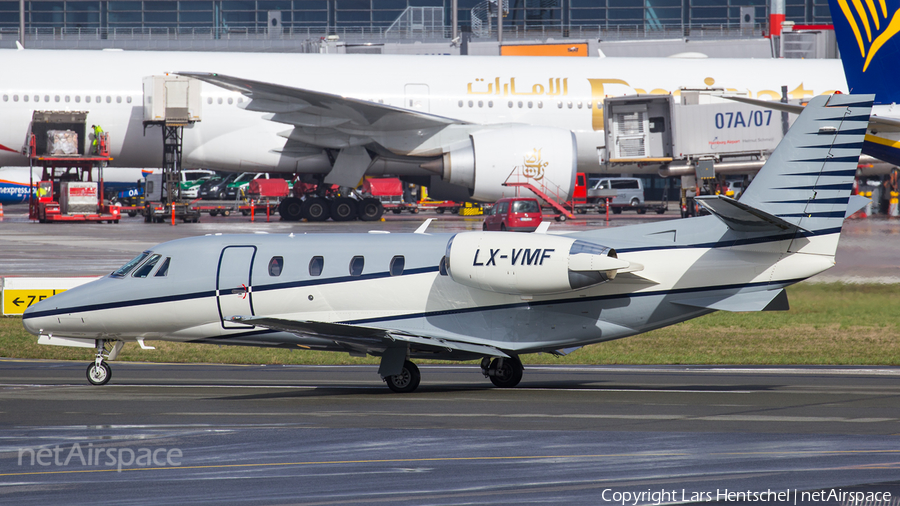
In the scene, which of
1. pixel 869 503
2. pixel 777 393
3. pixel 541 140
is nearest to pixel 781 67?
pixel 541 140

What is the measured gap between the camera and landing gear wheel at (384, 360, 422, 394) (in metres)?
15.8

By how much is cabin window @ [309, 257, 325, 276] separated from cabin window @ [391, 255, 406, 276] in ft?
3.76

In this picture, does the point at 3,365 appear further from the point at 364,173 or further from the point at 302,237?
the point at 364,173

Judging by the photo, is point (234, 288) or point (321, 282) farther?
point (234, 288)

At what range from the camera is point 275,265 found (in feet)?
53.5

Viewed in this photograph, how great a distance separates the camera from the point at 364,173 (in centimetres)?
4128

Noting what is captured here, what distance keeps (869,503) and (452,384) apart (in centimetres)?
950

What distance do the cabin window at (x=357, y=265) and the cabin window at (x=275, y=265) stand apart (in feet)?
3.86

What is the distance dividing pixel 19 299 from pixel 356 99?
17.2 metres

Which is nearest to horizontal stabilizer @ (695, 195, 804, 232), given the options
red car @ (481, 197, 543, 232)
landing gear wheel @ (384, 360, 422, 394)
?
landing gear wheel @ (384, 360, 422, 394)

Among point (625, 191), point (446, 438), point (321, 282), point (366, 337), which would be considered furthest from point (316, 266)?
point (625, 191)

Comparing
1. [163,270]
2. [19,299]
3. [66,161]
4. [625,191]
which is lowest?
[19,299]

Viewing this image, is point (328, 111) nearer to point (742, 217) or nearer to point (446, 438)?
point (742, 217)

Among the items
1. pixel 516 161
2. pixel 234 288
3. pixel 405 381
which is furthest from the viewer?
pixel 516 161
